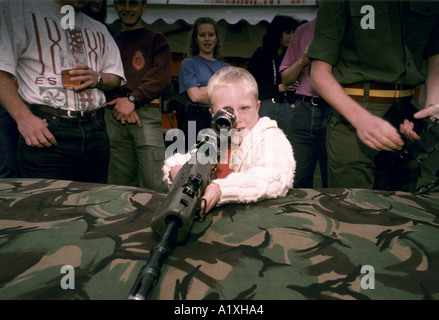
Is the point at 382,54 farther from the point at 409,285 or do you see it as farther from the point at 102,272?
the point at 102,272

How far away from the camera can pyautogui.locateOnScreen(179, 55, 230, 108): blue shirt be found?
7.34 ft

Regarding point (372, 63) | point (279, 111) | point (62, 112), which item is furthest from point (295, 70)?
point (62, 112)

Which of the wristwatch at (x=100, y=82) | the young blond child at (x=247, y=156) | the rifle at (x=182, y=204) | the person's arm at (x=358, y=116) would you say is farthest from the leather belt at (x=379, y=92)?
the wristwatch at (x=100, y=82)

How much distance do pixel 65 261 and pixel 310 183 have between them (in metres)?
1.85

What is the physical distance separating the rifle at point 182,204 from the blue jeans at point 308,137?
121cm

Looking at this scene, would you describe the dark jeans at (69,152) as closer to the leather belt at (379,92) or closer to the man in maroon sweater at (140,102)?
A: the man in maroon sweater at (140,102)

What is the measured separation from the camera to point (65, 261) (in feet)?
1.92

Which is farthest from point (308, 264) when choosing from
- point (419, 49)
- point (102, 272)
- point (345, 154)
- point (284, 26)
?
point (284, 26)

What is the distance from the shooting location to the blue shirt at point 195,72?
2.24m

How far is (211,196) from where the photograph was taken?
2.64ft

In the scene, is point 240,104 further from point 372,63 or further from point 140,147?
point 140,147

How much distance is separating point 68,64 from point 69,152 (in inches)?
19.0

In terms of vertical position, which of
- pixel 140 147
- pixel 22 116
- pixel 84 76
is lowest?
pixel 140 147
